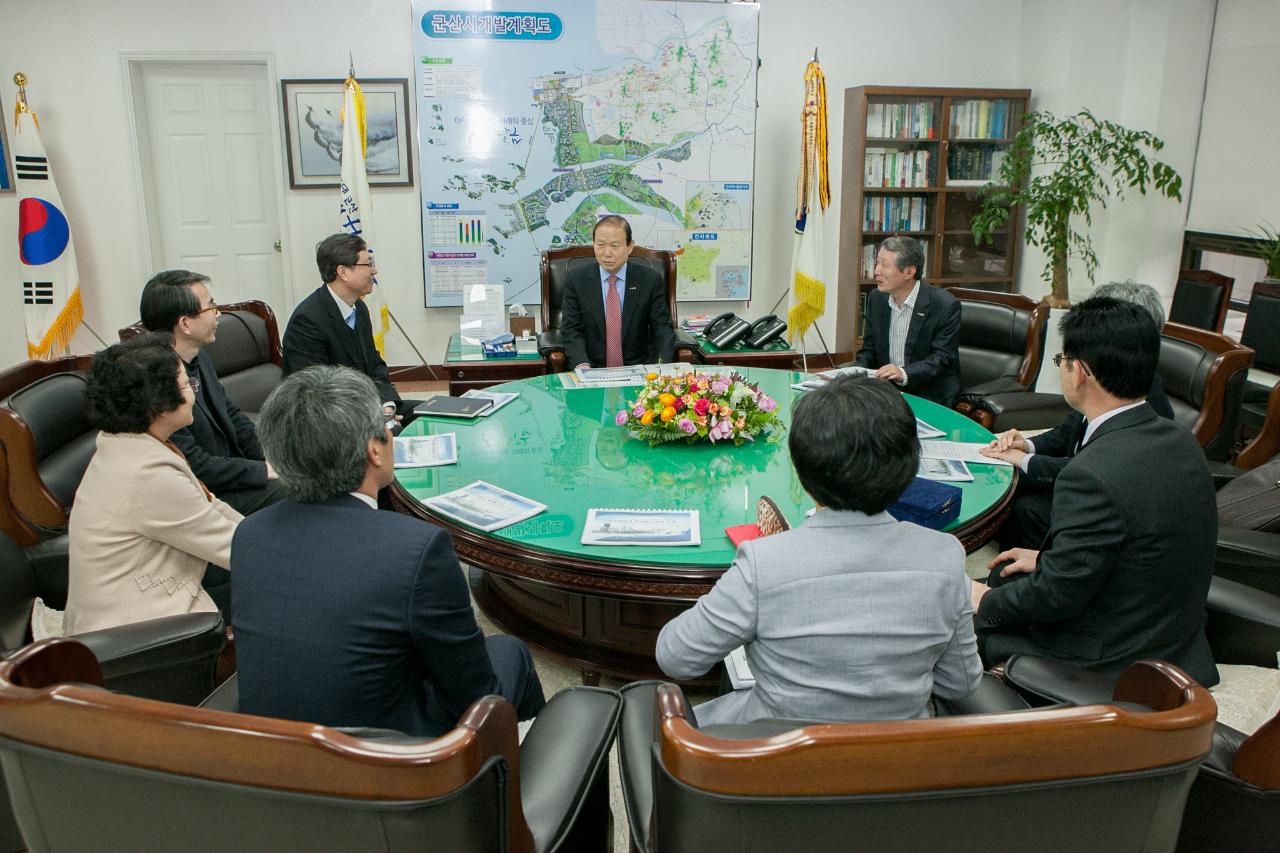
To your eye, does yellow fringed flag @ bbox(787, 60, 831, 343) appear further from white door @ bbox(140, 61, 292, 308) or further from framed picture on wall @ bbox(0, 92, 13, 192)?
framed picture on wall @ bbox(0, 92, 13, 192)

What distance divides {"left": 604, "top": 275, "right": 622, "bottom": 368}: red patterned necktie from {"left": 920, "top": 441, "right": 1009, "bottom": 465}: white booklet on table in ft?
6.31

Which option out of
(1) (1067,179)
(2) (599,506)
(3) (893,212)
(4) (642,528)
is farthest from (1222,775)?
(3) (893,212)

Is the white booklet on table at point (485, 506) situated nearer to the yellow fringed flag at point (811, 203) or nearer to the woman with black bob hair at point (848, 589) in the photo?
the woman with black bob hair at point (848, 589)

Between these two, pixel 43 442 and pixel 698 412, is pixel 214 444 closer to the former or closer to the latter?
pixel 43 442

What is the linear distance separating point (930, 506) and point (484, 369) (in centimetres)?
258

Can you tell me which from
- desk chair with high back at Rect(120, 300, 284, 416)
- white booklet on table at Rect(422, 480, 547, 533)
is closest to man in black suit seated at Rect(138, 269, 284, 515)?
white booklet on table at Rect(422, 480, 547, 533)

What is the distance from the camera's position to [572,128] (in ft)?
19.7

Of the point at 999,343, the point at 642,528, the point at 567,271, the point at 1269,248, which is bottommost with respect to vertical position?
the point at 642,528

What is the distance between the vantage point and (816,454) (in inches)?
56.6

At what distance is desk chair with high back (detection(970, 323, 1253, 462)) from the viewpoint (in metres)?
3.16

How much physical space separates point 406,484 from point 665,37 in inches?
169

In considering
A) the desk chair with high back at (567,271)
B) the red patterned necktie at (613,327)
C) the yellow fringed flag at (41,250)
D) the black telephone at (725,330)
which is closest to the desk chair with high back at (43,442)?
the red patterned necktie at (613,327)

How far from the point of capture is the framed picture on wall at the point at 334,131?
228 inches

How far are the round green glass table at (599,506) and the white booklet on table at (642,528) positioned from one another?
1.1 inches
